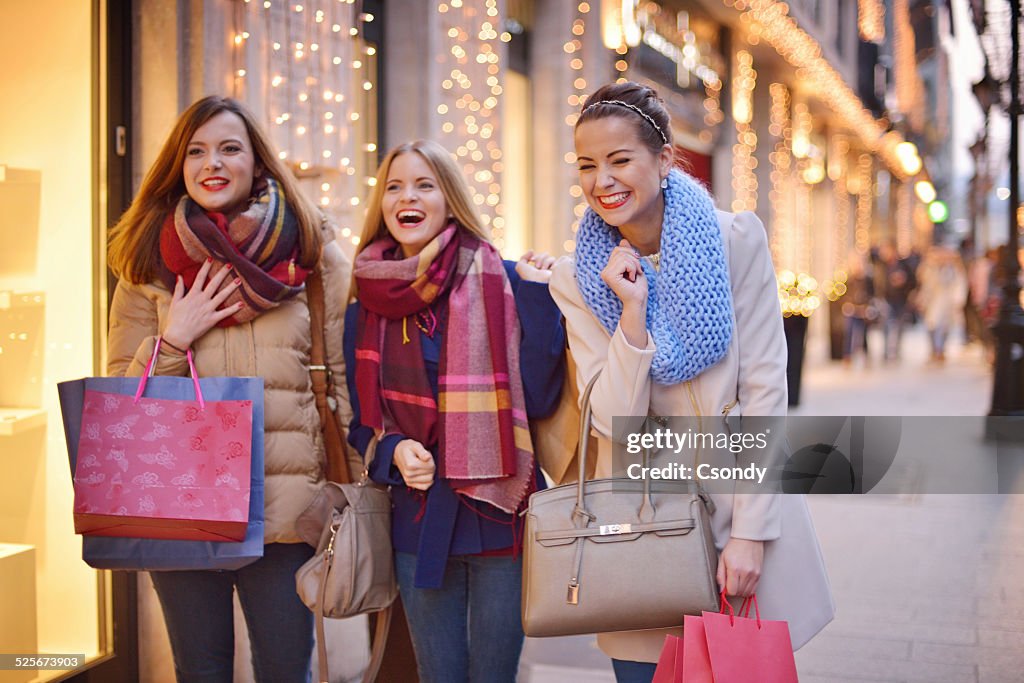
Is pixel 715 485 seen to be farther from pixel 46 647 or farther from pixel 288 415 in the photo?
Result: pixel 46 647

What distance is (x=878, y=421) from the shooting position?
14.3 feet

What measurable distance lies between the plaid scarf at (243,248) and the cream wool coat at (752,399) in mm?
1126

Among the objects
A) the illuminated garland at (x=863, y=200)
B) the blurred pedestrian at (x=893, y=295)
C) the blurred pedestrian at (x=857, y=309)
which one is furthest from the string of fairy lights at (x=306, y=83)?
the illuminated garland at (x=863, y=200)

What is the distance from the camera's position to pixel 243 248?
9.38ft

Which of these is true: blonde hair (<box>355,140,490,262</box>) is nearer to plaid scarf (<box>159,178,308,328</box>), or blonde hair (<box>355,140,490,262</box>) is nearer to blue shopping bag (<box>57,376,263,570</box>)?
plaid scarf (<box>159,178,308,328</box>)

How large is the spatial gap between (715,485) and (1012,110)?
23.5ft

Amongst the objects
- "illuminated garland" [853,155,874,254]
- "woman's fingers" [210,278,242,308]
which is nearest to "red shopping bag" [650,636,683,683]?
"woman's fingers" [210,278,242,308]

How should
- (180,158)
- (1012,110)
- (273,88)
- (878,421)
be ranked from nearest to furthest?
(180,158), (273,88), (878,421), (1012,110)

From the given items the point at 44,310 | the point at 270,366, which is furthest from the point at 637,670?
the point at 44,310

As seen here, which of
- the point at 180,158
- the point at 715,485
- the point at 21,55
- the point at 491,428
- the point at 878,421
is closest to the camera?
the point at 715,485

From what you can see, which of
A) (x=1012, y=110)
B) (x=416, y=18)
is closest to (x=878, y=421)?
(x=416, y=18)

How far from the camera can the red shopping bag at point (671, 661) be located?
7.09 feet

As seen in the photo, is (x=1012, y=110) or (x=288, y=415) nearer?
(x=288, y=415)

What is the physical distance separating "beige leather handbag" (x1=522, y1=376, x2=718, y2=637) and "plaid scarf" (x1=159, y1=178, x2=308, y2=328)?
1.19 m
